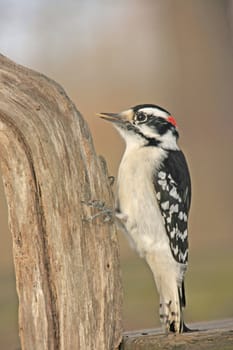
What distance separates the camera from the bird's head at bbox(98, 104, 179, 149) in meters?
1.92

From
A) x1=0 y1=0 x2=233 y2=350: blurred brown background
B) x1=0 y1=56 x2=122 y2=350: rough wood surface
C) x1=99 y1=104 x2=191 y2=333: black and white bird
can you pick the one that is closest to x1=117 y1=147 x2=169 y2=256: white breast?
x1=99 y1=104 x2=191 y2=333: black and white bird

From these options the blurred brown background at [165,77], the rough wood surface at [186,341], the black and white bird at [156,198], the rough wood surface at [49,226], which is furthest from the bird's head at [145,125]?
the blurred brown background at [165,77]

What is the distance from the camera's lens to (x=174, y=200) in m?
1.91

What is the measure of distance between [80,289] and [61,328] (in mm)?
87

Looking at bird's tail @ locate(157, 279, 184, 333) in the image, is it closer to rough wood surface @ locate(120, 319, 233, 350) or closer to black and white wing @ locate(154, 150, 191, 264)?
black and white wing @ locate(154, 150, 191, 264)

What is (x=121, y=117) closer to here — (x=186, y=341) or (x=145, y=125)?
(x=145, y=125)

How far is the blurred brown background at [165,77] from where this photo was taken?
411 centimetres

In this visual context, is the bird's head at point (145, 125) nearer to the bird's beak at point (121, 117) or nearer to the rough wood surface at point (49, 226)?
the bird's beak at point (121, 117)

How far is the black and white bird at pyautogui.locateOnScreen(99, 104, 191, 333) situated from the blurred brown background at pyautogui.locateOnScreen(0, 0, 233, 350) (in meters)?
1.79

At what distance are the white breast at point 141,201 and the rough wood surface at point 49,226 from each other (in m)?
0.28

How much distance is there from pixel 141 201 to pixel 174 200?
8cm

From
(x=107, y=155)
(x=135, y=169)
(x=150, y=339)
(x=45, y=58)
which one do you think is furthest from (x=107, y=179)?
(x=45, y=58)

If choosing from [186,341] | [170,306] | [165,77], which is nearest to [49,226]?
[186,341]

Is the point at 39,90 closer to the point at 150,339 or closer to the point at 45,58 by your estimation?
the point at 150,339
